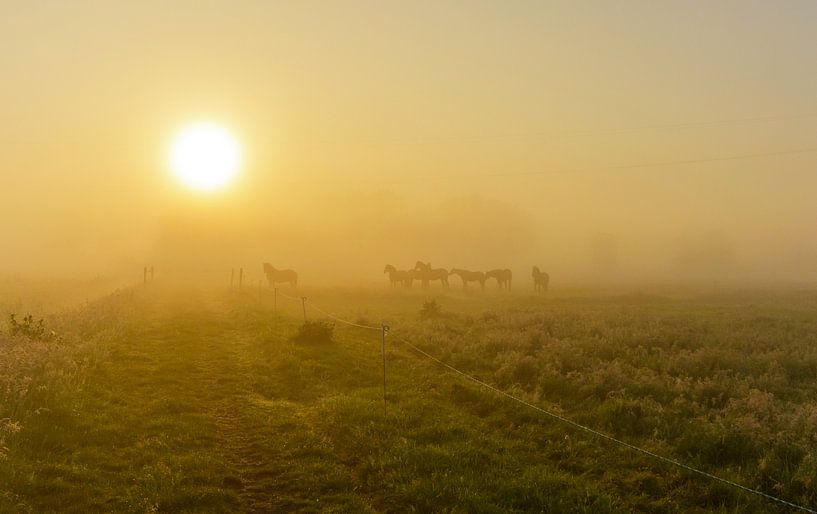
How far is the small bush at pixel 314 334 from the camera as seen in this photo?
72.6 ft

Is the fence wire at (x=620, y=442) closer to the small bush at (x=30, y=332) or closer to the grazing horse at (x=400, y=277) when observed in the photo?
the small bush at (x=30, y=332)

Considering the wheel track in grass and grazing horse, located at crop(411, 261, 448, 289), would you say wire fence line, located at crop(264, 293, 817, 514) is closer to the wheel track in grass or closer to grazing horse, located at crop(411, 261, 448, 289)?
the wheel track in grass

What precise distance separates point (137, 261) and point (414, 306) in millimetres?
88587

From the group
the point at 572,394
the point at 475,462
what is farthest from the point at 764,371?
the point at 475,462

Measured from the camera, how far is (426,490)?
8867 mm

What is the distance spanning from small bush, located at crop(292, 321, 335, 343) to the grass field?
2.63 feet

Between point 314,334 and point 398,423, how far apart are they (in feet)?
34.7

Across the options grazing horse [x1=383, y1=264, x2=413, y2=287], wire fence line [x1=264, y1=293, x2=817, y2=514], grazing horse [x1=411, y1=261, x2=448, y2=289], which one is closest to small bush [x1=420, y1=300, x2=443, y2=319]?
wire fence line [x1=264, y1=293, x2=817, y2=514]

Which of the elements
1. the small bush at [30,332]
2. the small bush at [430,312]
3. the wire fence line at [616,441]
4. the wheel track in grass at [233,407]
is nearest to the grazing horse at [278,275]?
the small bush at [430,312]

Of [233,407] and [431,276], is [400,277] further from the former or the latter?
[233,407]

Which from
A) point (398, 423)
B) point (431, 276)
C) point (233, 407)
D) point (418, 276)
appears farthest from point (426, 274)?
point (398, 423)

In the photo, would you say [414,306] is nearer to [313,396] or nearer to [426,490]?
[313,396]

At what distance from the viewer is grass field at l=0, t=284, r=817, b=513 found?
29.1ft

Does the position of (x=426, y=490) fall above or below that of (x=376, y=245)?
below
